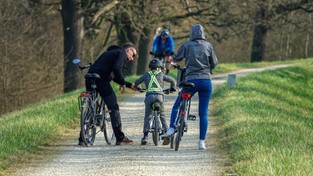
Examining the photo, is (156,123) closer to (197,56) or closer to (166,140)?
(166,140)

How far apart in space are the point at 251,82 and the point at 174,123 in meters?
12.6

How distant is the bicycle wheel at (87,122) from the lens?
39.5 feet

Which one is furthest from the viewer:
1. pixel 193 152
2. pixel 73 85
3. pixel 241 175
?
pixel 73 85

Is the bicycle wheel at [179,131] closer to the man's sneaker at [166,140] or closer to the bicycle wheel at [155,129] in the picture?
the man's sneaker at [166,140]

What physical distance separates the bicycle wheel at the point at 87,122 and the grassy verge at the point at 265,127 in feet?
6.89

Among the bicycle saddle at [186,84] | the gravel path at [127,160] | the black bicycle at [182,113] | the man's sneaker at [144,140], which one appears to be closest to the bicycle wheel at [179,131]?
the black bicycle at [182,113]

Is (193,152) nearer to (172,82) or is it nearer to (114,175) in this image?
(172,82)

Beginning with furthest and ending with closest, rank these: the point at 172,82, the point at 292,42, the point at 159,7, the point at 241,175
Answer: the point at 292,42 → the point at 159,7 → the point at 172,82 → the point at 241,175

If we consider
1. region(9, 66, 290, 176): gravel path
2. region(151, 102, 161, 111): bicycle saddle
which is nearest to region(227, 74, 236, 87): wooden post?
region(9, 66, 290, 176): gravel path

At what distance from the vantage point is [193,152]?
37.9 ft

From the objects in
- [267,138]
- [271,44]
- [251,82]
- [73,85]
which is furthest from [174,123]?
[271,44]

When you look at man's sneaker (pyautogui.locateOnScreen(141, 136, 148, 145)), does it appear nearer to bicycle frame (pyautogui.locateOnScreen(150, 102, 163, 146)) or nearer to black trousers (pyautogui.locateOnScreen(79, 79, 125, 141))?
bicycle frame (pyautogui.locateOnScreen(150, 102, 163, 146))

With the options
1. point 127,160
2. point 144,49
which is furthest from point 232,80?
point 127,160

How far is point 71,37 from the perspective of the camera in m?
27.2
